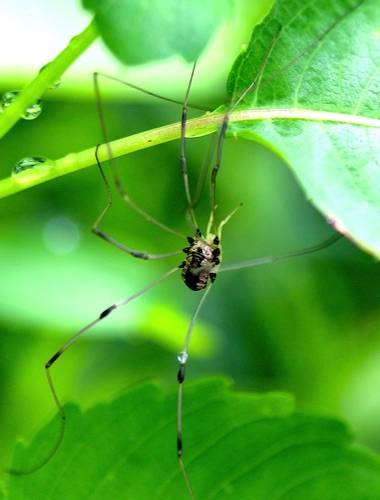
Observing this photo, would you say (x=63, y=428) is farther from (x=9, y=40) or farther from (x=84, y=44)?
(x=9, y=40)

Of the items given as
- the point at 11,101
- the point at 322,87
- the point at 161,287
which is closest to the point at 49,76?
the point at 11,101

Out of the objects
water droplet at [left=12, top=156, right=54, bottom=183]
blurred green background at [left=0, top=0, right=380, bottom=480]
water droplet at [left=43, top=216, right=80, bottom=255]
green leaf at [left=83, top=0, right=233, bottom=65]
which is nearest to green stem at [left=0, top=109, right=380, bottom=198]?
water droplet at [left=12, top=156, right=54, bottom=183]

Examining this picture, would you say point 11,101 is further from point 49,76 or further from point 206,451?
point 206,451

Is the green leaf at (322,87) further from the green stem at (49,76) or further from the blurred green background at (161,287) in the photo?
the blurred green background at (161,287)

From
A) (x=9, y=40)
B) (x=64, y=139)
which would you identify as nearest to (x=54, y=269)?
(x=64, y=139)

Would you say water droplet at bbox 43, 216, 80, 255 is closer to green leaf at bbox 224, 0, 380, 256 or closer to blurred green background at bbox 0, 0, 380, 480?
blurred green background at bbox 0, 0, 380, 480
